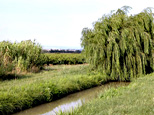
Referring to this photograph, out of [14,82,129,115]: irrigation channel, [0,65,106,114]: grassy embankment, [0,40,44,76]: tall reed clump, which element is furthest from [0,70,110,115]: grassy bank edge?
[0,40,44,76]: tall reed clump

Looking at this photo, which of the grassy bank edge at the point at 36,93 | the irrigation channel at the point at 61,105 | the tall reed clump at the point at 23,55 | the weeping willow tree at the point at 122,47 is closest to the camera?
the grassy bank edge at the point at 36,93

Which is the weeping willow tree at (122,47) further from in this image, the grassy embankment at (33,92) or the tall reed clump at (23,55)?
the tall reed clump at (23,55)

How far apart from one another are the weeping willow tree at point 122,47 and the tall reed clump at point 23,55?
15.6ft

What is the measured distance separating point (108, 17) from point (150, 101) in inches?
406

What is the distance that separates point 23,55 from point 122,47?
8.37 metres

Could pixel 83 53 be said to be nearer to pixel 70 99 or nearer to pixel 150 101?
Answer: pixel 70 99

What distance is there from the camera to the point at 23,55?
16.5 m

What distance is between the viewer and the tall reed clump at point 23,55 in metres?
15.0

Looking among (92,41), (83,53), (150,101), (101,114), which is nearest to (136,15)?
(92,41)

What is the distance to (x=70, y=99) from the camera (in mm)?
9852

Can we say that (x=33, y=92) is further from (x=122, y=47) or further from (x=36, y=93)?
(x=122, y=47)

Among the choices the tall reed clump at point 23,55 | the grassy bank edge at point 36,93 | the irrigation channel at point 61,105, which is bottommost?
the irrigation channel at point 61,105

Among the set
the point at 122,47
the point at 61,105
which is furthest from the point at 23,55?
the point at 61,105

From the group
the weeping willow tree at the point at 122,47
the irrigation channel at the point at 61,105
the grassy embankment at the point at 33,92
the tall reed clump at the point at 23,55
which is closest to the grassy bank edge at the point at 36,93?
the grassy embankment at the point at 33,92
